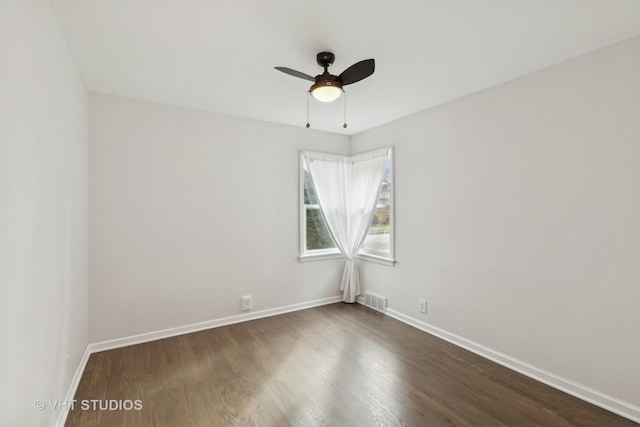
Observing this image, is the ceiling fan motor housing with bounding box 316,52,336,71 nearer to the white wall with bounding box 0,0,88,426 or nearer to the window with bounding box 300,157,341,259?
the white wall with bounding box 0,0,88,426

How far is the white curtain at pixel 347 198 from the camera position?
4219 mm

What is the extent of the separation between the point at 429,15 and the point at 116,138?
299 centimetres

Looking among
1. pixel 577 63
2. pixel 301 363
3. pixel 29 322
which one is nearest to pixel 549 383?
pixel 301 363

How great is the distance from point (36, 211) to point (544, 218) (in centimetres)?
337

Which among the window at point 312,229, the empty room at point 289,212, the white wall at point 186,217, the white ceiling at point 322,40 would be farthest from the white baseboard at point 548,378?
the white ceiling at point 322,40

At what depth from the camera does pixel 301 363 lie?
8.93 feet

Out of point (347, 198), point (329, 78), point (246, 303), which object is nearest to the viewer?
point (329, 78)

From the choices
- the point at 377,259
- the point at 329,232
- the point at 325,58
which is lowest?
the point at 377,259

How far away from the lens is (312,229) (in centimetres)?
435

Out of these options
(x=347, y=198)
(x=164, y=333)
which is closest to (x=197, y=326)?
(x=164, y=333)

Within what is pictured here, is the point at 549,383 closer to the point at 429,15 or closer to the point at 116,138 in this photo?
the point at 429,15

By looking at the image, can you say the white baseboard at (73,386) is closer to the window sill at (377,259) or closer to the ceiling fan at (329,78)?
the ceiling fan at (329,78)

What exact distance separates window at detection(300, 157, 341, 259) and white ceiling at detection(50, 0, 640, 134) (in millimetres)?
1535

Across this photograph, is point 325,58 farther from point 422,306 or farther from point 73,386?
point 73,386
